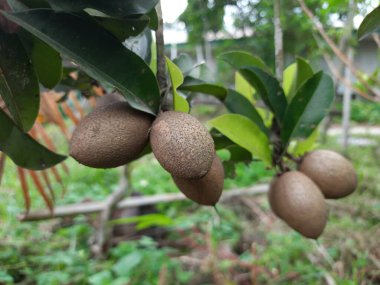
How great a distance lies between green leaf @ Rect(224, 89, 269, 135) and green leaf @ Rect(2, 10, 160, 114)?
0.22 metres

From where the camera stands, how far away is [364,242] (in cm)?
162

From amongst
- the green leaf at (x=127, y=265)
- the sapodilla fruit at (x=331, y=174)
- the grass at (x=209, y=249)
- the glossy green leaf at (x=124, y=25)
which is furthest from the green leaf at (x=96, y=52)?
the green leaf at (x=127, y=265)

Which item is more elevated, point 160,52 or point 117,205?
point 160,52

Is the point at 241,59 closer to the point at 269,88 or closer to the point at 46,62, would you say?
the point at 269,88

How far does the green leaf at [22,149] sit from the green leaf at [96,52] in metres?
0.19

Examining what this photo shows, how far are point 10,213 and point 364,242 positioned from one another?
1604 millimetres

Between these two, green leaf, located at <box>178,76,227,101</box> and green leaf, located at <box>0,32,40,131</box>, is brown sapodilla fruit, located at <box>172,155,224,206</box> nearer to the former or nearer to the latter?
green leaf, located at <box>178,76,227,101</box>

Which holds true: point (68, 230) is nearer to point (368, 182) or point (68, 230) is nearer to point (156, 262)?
point (156, 262)

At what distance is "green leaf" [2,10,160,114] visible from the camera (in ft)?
1.43

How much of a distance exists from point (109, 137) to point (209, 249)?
3.75ft

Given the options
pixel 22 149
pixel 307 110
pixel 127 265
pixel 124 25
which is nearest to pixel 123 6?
pixel 124 25

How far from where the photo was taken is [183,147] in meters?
0.43

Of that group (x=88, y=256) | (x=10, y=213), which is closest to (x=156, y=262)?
(x=88, y=256)

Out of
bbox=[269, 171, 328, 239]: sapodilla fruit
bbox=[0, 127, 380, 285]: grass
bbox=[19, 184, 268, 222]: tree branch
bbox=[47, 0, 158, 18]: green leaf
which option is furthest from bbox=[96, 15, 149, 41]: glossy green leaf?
bbox=[19, 184, 268, 222]: tree branch
